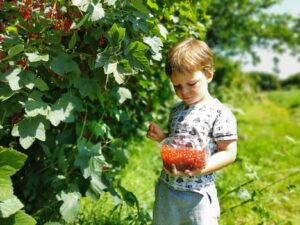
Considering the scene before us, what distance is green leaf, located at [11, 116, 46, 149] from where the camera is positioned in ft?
7.01

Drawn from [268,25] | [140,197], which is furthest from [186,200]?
[268,25]

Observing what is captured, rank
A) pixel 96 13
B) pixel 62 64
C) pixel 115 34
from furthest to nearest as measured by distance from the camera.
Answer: pixel 62 64, pixel 115 34, pixel 96 13

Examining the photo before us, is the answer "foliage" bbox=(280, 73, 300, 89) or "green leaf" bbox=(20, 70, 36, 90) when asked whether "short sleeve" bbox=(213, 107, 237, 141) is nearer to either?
"green leaf" bbox=(20, 70, 36, 90)

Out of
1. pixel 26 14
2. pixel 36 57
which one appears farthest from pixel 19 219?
pixel 26 14

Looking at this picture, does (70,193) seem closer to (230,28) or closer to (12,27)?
(12,27)

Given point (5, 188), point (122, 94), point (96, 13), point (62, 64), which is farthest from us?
point (122, 94)

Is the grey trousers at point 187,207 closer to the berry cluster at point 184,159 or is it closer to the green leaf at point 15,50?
the berry cluster at point 184,159

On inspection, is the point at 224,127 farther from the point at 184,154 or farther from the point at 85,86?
the point at 85,86

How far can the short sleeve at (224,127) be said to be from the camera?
2096mm

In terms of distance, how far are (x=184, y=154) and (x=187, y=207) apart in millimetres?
318

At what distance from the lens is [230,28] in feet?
42.6

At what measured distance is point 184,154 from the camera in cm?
198

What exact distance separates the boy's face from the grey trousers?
440 millimetres

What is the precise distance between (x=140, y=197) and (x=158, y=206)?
60.5 inches
